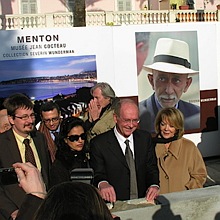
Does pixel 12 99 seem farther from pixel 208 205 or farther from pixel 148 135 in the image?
pixel 208 205

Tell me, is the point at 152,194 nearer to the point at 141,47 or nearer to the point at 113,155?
the point at 113,155

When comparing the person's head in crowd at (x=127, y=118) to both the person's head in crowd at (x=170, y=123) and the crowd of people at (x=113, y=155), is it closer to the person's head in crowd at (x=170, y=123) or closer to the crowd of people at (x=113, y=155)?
the crowd of people at (x=113, y=155)

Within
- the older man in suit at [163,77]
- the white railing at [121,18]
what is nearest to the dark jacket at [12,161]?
the older man in suit at [163,77]

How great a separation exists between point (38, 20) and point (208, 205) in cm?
1655

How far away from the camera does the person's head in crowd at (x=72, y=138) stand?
12.0ft

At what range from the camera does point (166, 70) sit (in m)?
8.20

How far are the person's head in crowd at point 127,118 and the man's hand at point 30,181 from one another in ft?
5.05

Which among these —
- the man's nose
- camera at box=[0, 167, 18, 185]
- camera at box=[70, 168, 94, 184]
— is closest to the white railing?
the man's nose

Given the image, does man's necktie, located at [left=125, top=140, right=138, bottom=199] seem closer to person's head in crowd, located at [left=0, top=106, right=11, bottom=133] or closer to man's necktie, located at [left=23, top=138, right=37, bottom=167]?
man's necktie, located at [left=23, top=138, right=37, bottom=167]

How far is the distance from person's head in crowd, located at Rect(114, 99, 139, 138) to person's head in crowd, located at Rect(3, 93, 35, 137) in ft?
2.34

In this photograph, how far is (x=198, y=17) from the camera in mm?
19766

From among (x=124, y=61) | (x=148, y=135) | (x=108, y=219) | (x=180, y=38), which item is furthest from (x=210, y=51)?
(x=108, y=219)

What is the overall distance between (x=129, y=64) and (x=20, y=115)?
15.7 feet

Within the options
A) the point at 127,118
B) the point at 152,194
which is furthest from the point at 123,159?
the point at 152,194
